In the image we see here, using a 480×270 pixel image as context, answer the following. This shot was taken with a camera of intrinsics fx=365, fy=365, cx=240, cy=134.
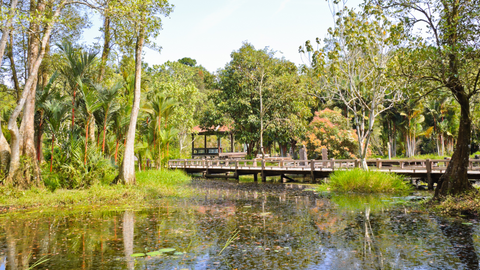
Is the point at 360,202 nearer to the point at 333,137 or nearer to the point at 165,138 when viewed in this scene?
the point at 165,138

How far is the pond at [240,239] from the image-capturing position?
19.6 feet

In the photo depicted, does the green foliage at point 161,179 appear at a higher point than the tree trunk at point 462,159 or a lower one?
lower

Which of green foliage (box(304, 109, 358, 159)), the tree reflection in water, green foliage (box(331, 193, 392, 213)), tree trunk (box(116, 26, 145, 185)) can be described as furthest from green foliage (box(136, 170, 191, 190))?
green foliage (box(304, 109, 358, 159))

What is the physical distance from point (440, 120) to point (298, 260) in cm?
4372

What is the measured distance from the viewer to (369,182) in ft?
52.0

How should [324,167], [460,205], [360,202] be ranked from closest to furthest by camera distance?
[460,205], [360,202], [324,167]

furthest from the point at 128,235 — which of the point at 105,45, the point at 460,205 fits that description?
the point at 105,45

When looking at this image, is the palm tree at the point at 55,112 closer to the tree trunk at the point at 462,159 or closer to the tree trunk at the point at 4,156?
the tree trunk at the point at 4,156

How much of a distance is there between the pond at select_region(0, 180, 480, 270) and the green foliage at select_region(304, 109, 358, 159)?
18860mm

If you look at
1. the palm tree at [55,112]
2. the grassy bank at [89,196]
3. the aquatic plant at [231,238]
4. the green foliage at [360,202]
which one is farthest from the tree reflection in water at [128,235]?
the green foliage at [360,202]

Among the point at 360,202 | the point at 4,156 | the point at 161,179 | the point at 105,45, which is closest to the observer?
the point at 4,156

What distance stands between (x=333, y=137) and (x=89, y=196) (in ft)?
71.2

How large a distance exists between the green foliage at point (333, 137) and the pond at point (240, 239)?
61.9 feet

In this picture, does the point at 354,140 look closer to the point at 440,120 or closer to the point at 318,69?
the point at 318,69
